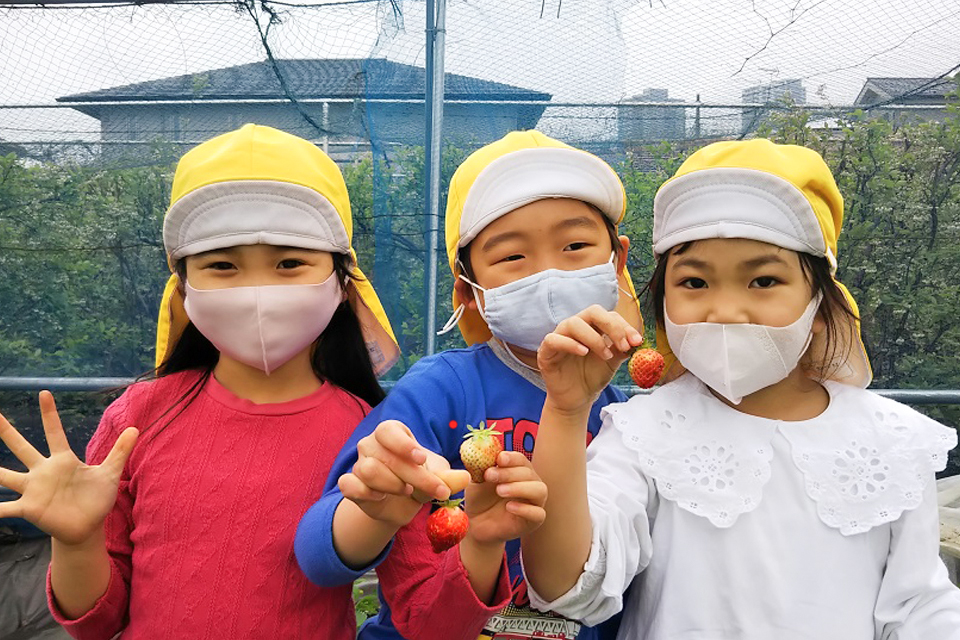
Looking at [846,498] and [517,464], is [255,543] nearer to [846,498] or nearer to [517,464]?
[517,464]

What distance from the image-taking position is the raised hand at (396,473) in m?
1.16

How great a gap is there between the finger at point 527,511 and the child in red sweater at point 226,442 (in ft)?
2.22

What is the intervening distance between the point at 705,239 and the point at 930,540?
0.84 meters

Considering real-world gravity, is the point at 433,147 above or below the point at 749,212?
above

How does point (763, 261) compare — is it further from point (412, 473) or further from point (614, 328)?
point (412, 473)

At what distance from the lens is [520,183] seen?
179 centimetres

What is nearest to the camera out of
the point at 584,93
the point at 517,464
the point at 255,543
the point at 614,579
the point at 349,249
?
the point at 517,464

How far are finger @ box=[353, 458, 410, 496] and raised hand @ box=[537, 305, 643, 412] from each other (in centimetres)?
35

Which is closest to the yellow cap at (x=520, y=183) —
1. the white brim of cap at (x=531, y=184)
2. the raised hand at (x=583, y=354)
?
the white brim of cap at (x=531, y=184)

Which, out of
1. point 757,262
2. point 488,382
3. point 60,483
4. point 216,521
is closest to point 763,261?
point 757,262

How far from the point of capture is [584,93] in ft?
13.3

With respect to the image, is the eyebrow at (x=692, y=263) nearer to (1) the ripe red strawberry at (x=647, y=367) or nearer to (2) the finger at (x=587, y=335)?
(1) the ripe red strawberry at (x=647, y=367)

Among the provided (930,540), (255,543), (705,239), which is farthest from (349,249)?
(930,540)

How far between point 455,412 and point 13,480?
0.96m
